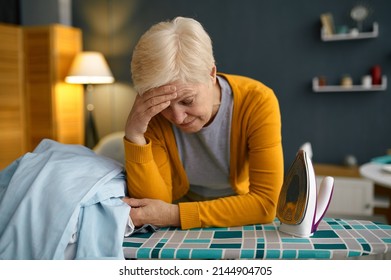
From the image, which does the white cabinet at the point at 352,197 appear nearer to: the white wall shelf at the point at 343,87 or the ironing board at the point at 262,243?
the white wall shelf at the point at 343,87

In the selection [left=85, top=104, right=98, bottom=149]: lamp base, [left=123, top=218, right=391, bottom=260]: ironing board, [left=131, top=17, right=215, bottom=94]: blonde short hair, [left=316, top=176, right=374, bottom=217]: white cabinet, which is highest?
[left=131, top=17, right=215, bottom=94]: blonde short hair

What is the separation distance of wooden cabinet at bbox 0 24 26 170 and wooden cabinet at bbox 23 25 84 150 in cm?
6

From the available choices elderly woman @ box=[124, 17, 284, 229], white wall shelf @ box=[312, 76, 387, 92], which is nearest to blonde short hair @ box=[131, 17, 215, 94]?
elderly woman @ box=[124, 17, 284, 229]

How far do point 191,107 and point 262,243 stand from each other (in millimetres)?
343

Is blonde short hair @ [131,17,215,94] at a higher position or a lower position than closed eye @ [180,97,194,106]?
higher

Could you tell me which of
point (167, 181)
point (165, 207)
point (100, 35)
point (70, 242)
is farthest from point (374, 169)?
point (100, 35)

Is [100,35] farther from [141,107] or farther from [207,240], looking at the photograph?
[207,240]

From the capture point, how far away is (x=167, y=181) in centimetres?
104

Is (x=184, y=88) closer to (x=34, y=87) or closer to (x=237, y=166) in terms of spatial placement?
(x=237, y=166)

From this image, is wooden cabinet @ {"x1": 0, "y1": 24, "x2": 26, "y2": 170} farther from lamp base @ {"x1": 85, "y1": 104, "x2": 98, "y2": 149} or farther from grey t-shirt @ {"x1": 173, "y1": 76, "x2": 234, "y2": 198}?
grey t-shirt @ {"x1": 173, "y1": 76, "x2": 234, "y2": 198}

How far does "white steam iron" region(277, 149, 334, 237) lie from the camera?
747 millimetres

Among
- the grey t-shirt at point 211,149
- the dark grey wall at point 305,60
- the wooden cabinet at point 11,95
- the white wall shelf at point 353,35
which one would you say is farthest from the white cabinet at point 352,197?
the wooden cabinet at point 11,95

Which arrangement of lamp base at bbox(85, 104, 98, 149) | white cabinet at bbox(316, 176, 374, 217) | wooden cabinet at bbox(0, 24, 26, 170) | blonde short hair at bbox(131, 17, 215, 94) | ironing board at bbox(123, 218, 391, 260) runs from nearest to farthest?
ironing board at bbox(123, 218, 391, 260)
blonde short hair at bbox(131, 17, 215, 94)
white cabinet at bbox(316, 176, 374, 217)
wooden cabinet at bbox(0, 24, 26, 170)
lamp base at bbox(85, 104, 98, 149)

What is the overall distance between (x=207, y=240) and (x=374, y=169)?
159 centimetres
